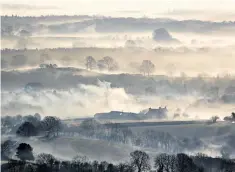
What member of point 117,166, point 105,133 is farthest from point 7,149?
point 105,133

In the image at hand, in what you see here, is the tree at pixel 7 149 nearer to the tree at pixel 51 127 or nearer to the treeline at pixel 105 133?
the treeline at pixel 105 133

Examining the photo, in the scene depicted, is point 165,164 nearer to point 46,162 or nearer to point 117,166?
point 117,166

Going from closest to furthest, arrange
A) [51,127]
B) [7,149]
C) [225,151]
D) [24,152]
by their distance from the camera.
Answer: [7,149] → [24,152] → [51,127] → [225,151]

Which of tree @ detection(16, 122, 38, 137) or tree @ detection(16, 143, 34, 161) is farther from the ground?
tree @ detection(16, 122, 38, 137)

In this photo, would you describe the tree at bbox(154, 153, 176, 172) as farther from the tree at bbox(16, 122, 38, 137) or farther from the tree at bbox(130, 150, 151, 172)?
the tree at bbox(16, 122, 38, 137)

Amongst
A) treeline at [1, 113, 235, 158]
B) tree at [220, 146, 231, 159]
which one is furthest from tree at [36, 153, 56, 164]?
tree at [220, 146, 231, 159]

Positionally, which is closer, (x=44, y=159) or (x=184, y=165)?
(x=184, y=165)

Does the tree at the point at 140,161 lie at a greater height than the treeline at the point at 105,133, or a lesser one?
lesser

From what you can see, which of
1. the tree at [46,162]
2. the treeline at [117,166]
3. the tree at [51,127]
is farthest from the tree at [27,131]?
the tree at [46,162]
